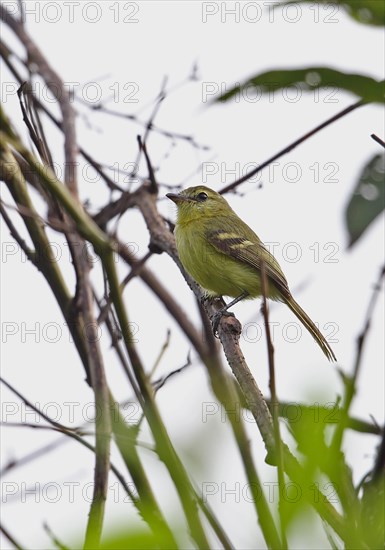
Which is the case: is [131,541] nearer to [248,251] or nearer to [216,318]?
[216,318]

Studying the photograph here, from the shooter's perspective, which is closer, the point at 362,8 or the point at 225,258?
the point at 362,8

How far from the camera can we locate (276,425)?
1255 mm

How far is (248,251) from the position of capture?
614 centimetres

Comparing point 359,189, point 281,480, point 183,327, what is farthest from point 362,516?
point 183,327

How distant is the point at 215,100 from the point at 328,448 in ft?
2.98

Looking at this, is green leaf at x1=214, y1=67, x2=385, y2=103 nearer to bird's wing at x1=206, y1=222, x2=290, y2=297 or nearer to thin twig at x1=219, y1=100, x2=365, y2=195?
thin twig at x1=219, y1=100, x2=365, y2=195

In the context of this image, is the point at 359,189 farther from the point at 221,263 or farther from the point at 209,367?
the point at 221,263

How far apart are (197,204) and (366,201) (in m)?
5.19

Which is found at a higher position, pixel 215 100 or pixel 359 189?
pixel 215 100

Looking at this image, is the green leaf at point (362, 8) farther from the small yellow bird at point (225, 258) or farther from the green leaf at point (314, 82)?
the small yellow bird at point (225, 258)

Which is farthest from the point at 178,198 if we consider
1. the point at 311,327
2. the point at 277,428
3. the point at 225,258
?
the point at 277,428

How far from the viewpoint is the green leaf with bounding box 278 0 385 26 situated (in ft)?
4.61

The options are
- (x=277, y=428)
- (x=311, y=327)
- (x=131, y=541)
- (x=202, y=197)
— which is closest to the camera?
(x=131, y=541)

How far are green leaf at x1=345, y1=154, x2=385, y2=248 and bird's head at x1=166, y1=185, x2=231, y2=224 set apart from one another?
4.86 meters
